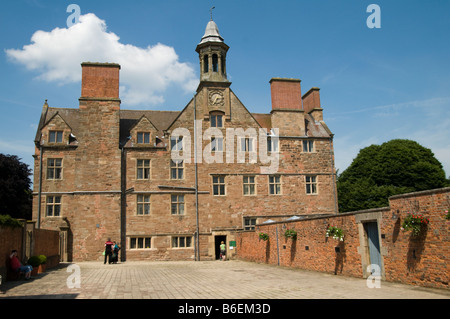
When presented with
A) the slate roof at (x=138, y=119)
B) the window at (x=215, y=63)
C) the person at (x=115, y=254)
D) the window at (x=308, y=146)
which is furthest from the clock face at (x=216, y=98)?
the person at (x=115, y=254)

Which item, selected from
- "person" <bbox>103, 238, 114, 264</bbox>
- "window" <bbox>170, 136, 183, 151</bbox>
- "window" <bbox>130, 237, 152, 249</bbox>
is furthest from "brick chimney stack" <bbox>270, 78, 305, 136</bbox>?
"person" <bbox>103, 238, 114, 264</bbox>

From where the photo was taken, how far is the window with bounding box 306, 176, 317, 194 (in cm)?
3275

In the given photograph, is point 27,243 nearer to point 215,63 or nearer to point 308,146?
point 215,63

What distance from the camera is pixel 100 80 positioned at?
30.8 metres

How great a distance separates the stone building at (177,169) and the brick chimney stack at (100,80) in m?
0.08

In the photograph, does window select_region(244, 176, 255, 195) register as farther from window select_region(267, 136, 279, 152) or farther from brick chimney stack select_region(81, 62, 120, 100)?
brick chimney stack select_region(81, 62, 120, 100)

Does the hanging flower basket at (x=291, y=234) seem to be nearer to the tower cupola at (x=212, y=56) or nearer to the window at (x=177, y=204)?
the window at (x=177, y=204)

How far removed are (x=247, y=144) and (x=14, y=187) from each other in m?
23.2

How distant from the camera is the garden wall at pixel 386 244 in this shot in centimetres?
1172

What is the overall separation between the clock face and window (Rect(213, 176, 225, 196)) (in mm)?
6102

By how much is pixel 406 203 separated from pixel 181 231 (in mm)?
19703

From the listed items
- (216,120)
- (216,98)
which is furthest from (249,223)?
(216,98)

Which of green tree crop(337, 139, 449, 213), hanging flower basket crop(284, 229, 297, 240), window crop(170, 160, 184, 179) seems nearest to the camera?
hanging flower basket crop(284, 229, 297, 240)
